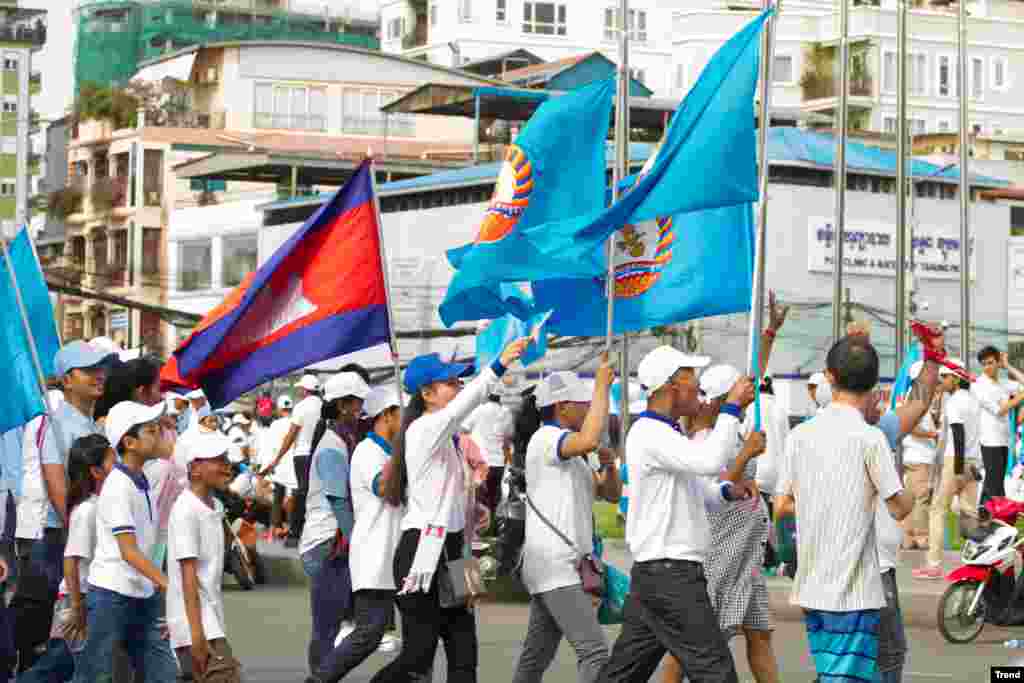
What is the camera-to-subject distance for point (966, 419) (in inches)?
762

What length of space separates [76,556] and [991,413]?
11434mm

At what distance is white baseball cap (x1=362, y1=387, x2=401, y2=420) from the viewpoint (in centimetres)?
1084

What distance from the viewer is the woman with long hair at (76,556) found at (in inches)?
402

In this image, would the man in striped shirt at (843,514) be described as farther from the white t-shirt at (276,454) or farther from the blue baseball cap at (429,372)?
the white t-shirt at (276,454)

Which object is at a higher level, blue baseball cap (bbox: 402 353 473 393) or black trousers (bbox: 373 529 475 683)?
blue baseball cap (bbox: 402 353 473 393)

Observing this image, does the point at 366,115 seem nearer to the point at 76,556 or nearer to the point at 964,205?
the point at 964,205

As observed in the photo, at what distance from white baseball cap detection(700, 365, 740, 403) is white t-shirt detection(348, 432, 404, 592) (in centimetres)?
153

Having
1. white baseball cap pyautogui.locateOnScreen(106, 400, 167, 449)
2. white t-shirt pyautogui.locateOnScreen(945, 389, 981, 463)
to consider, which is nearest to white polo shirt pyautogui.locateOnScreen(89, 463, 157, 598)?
white baseball cap pyautogui.locateOnScreen(106, 400, 167, 449)

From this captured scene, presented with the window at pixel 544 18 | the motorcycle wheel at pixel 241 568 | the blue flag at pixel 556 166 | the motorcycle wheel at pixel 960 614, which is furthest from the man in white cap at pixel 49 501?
the window at pixel 544 18

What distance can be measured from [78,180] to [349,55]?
1056cm

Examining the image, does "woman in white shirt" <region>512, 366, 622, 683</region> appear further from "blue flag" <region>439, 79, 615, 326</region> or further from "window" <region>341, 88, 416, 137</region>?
"window" <region>341, 88, 416, 137</region>

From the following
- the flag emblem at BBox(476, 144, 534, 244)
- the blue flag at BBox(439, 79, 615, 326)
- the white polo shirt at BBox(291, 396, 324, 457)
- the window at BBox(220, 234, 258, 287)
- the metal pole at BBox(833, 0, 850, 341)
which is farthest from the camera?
the window at BBox(220, 234, 258, 287)

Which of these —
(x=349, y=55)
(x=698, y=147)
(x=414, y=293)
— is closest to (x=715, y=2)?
Answer: (x=349, y=55)

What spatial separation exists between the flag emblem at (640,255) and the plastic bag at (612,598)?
1.98 m
